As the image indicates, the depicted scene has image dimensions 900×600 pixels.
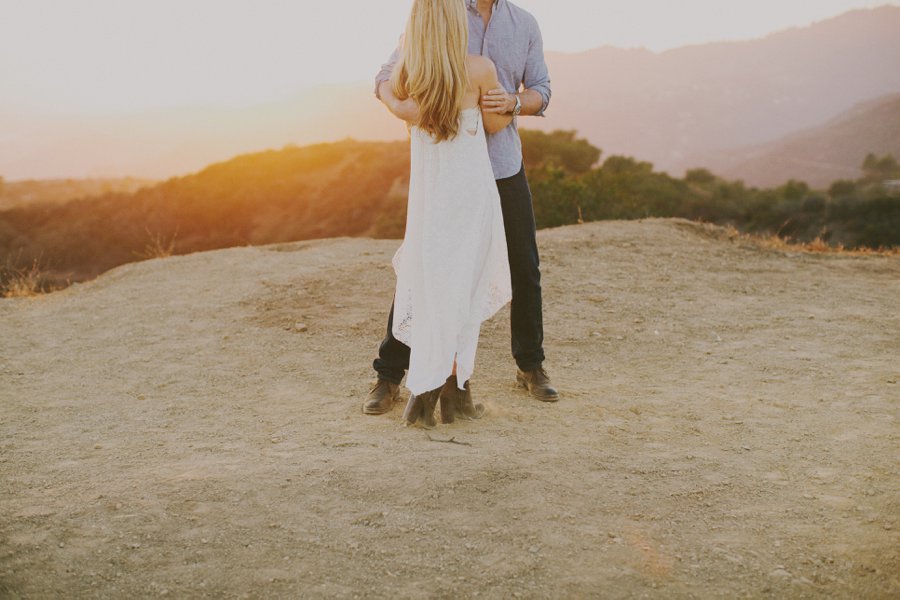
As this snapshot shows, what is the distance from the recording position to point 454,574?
2229 millimetres

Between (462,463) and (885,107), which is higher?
(885,107)

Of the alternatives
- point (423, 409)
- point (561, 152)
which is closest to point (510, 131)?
point (423, 409)

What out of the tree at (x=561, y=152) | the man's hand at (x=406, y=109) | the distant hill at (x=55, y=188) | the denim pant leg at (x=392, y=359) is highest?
the tree at (x=561, y=152)

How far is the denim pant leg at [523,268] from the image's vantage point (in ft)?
11.2

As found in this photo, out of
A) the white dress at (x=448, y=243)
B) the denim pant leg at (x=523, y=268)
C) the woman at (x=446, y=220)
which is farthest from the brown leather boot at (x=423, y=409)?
the denim pant leg at (x=523, y=268)

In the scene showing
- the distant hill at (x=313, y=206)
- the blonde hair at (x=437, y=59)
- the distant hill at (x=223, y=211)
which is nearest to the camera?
the blonde hair at (x=437, y=59)

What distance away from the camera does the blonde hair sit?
2861mm

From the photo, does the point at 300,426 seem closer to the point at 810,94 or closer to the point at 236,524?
the point at 236,524

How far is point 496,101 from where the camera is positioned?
3090 millimetres

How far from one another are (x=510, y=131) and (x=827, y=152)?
275 feet

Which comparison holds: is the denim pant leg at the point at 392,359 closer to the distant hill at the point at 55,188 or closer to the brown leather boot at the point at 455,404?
the brown leather boot at the point at 455,404

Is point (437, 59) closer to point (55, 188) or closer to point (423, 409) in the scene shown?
point (423, 409)

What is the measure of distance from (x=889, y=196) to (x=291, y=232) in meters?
24.1

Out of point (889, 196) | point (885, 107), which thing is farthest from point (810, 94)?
point (889, 196)
